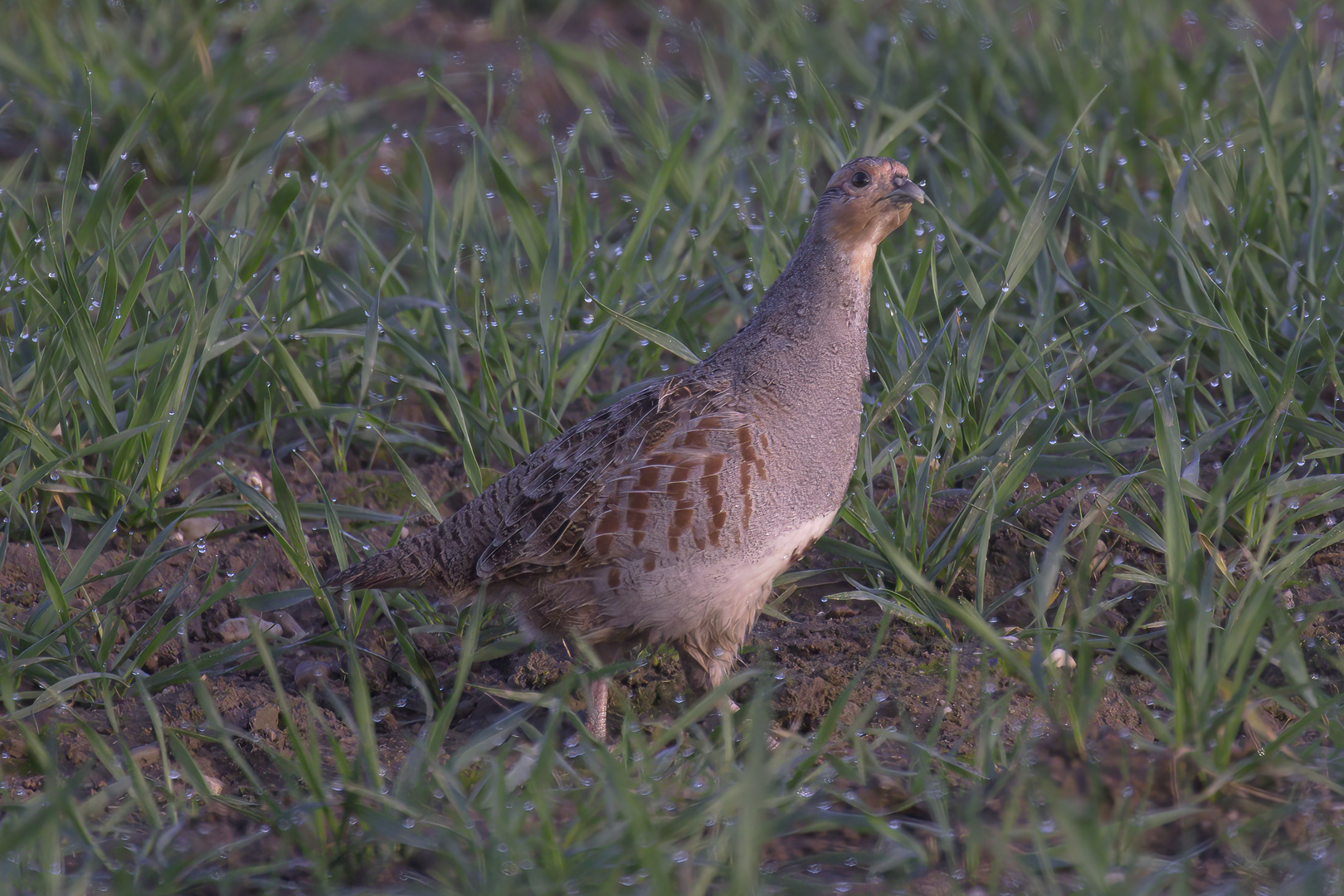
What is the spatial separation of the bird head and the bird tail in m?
1.18

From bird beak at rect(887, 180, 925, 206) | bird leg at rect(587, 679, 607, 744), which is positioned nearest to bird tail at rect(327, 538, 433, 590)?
bird leg at rect(587, 679, 607, 744)

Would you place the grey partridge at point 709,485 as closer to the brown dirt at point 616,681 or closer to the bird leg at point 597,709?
the bird leg at point 597,709

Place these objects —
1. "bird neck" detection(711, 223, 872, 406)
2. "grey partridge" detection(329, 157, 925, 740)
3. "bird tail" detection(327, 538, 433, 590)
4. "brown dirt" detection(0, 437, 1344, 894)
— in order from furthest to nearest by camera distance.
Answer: "bird tail" detection(327, 538, 433, 590) < "bird neck" detection(711, 223, 872, 406) < "grey partridge" detection(329, 157, 925, 740) < "brown dirt" detection(0, 437, 1344, 894)

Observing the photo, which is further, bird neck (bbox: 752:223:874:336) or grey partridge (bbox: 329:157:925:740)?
bird neck (bbox: 752:223:874:336)

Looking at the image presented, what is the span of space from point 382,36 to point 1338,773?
5542mm

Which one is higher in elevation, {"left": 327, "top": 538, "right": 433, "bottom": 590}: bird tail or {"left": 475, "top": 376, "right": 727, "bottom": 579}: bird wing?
{"left": 475, "top": 376, "right": 727, "bottom": 579}: bird wing

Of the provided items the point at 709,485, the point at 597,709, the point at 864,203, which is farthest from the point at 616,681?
the point at 864,203

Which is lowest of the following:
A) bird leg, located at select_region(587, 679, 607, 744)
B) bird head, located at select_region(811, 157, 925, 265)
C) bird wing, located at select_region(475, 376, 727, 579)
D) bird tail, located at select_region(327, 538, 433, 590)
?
bird leg, located at select_region(587, 679, 607, 744)

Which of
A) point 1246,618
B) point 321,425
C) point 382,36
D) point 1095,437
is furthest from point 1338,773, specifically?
point 382,36

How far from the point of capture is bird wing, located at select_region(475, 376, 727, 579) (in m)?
2.93

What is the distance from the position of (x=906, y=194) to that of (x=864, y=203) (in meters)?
0.10

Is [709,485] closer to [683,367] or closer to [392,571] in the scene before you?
[392,571]

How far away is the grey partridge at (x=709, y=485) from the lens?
9.30ft

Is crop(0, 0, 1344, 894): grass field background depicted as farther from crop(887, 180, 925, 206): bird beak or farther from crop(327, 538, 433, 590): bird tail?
crop(887, 180, 925, 206): bird beak
